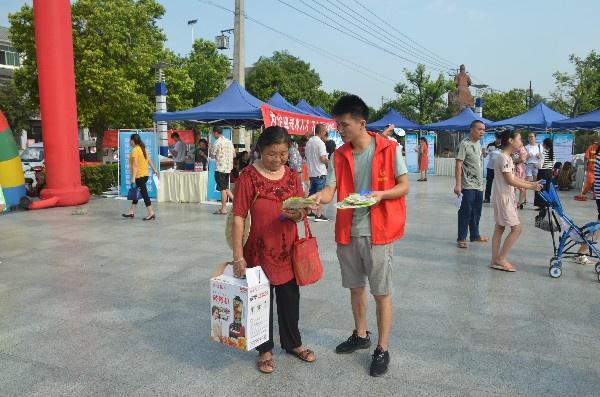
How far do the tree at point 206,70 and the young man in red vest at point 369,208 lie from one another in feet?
95.2

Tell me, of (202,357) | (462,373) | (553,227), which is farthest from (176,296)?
(553,227)

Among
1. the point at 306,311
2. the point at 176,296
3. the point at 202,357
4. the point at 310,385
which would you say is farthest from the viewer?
the point at 176,296

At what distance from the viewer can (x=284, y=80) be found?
41.4 metres

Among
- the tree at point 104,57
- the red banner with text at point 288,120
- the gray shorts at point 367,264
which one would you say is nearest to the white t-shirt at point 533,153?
the red banner with text at point 288,120

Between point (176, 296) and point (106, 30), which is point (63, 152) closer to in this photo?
point (176, 296)

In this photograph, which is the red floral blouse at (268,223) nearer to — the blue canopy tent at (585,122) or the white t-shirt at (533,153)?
the white t-shirt at (533,153)

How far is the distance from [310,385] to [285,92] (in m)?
39.8

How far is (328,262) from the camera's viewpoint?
18.8ft

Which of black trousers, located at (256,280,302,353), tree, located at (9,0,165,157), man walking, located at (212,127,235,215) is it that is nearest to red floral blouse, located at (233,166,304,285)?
black trousers, located at (256,280,302,353)

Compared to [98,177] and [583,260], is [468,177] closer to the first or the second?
[583,260]

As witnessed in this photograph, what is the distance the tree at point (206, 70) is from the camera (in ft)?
102

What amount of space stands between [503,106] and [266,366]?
137 ft

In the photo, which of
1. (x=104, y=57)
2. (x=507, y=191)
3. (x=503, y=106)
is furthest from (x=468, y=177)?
(x=503, y=106)

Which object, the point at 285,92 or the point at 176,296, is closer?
the point at 176,296
